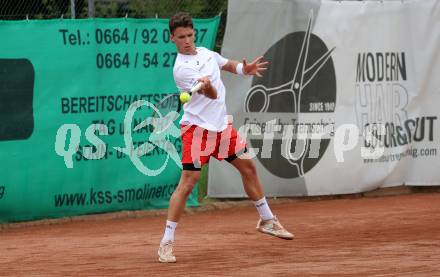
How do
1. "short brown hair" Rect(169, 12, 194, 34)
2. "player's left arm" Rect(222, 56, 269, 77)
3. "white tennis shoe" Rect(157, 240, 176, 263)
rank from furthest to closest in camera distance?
"player's left arm" Rect(222, 56, 269, 77), "white tennis shoe" Rect(157, 240, 176, 263), "short brown hair" Rect(169, 12, 194, 34)

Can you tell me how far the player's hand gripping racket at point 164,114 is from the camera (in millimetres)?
10625

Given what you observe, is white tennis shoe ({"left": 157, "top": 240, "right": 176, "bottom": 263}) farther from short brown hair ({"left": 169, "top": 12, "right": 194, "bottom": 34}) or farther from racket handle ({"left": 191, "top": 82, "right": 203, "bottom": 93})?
short brown hair ({"left": 169, "top": 12, "right": 194, "bottom": 34})

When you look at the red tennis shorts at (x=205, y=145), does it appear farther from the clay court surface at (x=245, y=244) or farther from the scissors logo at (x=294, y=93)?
the scissors logo at (x=294, y=93)

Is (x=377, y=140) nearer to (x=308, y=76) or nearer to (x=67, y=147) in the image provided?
(x=308, y=76)

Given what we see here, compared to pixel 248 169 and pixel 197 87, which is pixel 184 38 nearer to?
pixel 197 87

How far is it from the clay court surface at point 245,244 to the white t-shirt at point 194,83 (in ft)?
3.57

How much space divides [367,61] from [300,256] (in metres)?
4.84

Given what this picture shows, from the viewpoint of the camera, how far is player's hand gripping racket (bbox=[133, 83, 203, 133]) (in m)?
10.6

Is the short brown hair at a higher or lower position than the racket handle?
higher

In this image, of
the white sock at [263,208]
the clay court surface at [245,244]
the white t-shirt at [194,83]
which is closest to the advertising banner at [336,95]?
the clay court surface at [245,244]

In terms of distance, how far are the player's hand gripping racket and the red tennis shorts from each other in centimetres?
279

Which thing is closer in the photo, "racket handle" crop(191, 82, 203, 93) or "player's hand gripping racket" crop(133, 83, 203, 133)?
"racket handle" crop(191, 82, 203, 93)

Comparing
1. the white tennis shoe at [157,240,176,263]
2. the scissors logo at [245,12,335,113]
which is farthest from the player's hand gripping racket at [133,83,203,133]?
the white tennis shoe at [157,240,176,263]

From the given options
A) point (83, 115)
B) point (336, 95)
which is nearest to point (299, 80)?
point (336, 95)
